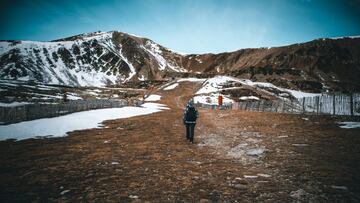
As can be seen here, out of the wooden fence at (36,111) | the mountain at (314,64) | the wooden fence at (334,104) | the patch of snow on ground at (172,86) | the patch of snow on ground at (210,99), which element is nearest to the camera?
the wooden fence at (36,111)

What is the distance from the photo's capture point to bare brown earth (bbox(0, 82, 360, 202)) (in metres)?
5.39

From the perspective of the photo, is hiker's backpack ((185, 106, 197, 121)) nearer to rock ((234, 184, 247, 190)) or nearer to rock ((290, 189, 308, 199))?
rock ((234, 184, 247, 190))

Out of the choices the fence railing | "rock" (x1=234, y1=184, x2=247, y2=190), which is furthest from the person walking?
the fence railing

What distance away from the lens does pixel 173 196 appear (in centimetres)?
534

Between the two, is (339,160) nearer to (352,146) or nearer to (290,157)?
(290,157)

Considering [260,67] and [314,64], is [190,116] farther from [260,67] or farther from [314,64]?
[314,64]

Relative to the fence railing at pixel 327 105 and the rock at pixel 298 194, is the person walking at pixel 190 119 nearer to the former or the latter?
the rock at pixel 298 194

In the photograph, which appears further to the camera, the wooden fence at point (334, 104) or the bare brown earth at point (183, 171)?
the wooden fence at point (334, 104)

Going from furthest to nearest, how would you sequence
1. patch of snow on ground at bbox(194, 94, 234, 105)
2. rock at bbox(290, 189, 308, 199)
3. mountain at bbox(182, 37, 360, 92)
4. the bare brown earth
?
mountain at bbox(182, 37, 360, 92), patch of snow on ground at bbox(194, 94, 234, 105), the bare brown earth, rock at bbox(290, 189, 308, 199)

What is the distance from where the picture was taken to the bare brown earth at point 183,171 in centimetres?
539

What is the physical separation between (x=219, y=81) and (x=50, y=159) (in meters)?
86.3

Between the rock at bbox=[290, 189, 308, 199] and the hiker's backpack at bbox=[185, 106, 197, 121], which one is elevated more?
the hiker's backpack at bbox=[185, 106, 197, 121]

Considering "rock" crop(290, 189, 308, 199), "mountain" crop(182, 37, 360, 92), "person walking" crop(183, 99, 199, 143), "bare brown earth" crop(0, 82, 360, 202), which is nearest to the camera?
"rock" crop(290, 189, 308, 199)

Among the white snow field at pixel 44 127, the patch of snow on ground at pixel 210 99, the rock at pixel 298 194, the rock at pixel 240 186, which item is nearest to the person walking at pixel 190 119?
the rock at pixel 240 186
